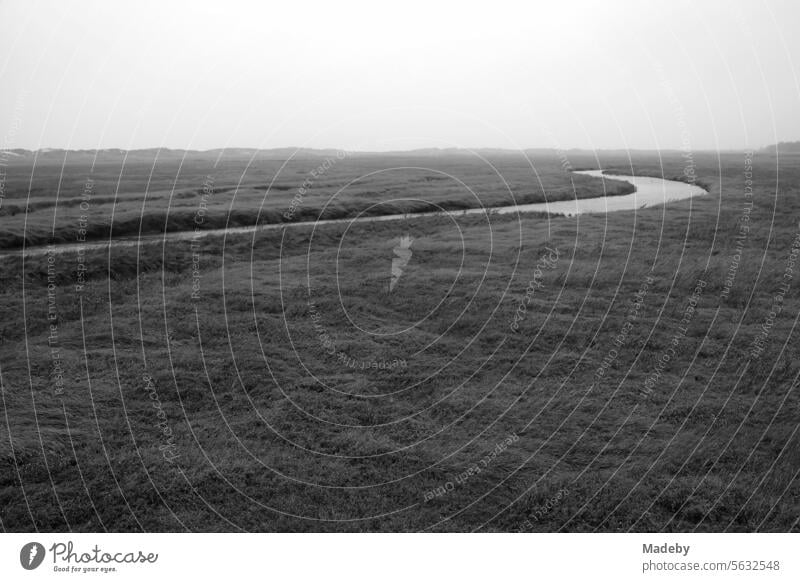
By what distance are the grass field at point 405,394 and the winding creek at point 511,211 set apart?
3.88 metres

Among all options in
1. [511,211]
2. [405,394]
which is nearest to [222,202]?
[511,211]

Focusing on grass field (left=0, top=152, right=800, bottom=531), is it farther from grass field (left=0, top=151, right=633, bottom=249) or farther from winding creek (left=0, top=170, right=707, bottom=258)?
grass field (left=0, top=151, right=633, bottom=249)

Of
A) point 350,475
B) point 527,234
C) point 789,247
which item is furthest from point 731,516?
point 527,234

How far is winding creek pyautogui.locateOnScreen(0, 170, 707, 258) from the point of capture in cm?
3003

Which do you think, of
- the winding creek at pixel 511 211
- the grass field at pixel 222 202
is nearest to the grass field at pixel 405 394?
the winding creek at pixel 511 211

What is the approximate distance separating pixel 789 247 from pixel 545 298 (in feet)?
47.8

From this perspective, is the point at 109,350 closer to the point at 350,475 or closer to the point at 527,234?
the point at 350,475

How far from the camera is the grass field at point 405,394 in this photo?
9234 mm

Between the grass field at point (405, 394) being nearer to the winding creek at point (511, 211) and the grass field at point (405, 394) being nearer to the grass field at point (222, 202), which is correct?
the winding creek at point (511, 211)

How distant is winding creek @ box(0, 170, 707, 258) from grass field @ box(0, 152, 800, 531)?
153 inches

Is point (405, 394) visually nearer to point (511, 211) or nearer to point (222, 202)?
point (511, 211)

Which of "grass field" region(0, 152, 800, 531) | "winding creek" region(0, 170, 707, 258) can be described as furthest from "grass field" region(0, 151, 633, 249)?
"grass field" region(0, 152, 800, 531)

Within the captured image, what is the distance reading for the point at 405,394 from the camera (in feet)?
44.1

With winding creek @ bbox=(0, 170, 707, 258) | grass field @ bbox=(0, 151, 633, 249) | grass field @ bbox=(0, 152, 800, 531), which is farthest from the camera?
grass field @ bbox=(0, 151, 633, 249)
